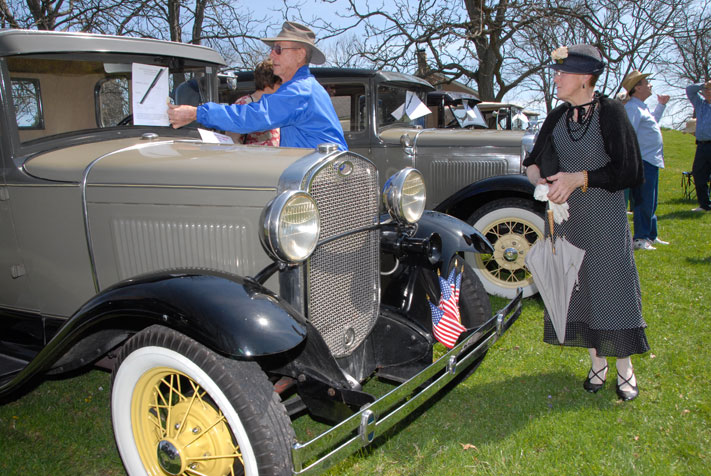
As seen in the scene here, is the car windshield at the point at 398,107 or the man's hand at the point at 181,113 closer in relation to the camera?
the man's hand at the point at 181,113

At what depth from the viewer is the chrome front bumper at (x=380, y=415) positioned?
5.57 ft

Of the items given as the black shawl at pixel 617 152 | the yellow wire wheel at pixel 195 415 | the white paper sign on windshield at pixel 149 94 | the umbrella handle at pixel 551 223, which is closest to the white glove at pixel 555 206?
the umbrella handle at pixel 551 223

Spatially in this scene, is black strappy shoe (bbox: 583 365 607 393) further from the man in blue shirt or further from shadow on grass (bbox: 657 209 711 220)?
the man in blue shirt

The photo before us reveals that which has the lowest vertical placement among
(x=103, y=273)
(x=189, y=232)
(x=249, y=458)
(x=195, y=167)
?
(x=249, y=458)

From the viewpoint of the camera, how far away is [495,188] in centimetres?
445

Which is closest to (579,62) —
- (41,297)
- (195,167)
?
(195,167)

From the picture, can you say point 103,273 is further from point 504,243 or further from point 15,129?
point 504,243

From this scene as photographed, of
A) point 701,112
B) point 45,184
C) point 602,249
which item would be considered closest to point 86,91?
point 45,184

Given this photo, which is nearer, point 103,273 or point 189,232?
point 189,232

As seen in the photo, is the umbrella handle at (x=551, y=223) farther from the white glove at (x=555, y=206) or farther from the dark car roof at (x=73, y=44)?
the dark car roof at (x=73, y=44)

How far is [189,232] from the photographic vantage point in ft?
7.73

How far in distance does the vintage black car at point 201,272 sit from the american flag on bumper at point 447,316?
7 centimetres

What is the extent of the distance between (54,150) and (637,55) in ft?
43.2

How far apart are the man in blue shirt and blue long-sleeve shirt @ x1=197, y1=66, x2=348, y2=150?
6865 millimetres
